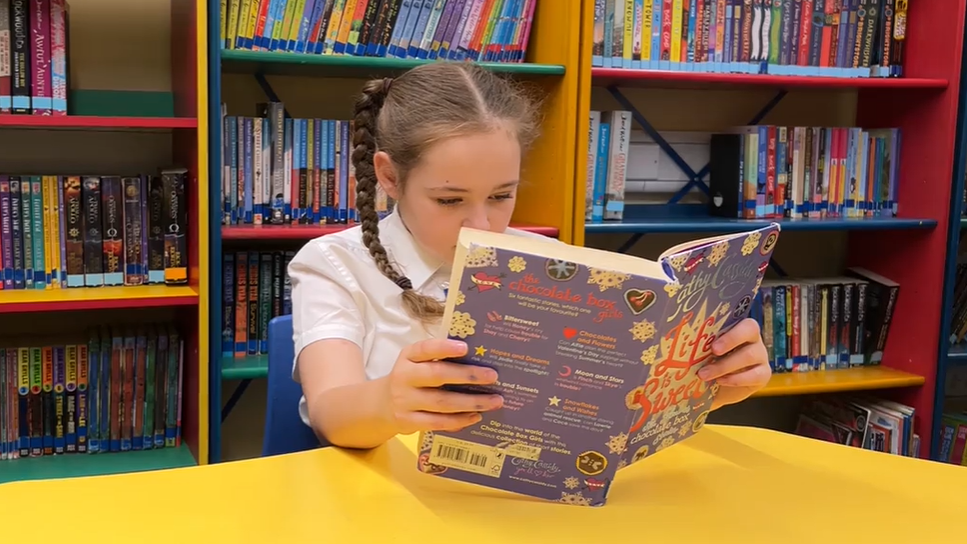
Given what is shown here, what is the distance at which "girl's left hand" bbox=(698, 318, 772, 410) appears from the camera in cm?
90

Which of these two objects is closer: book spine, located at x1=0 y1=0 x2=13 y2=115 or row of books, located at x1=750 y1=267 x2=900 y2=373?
book spine, located at x1=0 y1=0 x2=13 y2=115

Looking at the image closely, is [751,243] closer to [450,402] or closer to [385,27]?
[450,402]

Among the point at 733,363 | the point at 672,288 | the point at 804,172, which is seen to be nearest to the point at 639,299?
the point at 672,288

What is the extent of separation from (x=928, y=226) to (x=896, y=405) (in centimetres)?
48

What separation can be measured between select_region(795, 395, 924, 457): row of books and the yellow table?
1.45 m

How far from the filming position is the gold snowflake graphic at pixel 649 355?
746mm

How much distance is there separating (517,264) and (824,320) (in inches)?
73.7

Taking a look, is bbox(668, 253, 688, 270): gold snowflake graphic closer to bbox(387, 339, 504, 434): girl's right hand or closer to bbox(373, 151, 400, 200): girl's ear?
bbox(387, 339, 504, 434): girl's right hand

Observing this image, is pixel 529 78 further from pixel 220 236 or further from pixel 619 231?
pixel 220 236

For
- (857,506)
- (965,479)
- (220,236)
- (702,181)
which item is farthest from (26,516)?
(702,181)

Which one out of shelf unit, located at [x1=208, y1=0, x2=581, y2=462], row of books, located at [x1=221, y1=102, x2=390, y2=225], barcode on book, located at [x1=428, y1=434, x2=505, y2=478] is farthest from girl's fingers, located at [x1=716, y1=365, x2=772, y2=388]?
row of books, located at [x1=221, y1=102, x2=390, y2=225]

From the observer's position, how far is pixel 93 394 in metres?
1.86

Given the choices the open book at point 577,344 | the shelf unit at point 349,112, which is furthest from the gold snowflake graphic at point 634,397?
the shelf unit at point 349,112

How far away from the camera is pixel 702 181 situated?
240 centimetres
